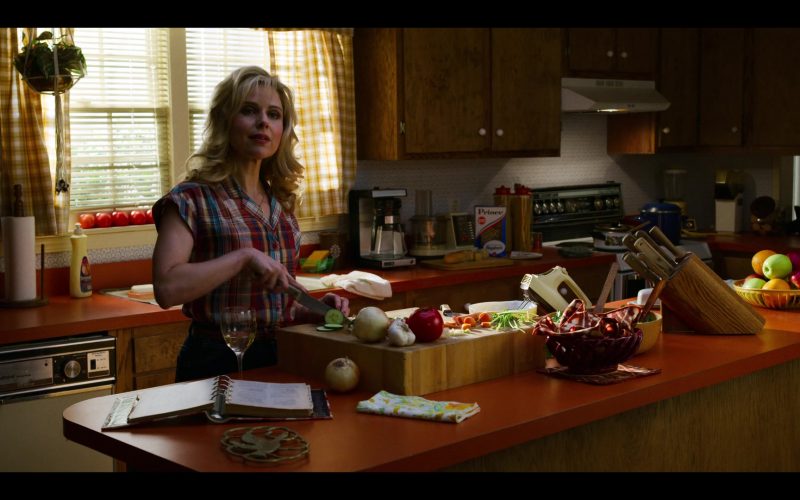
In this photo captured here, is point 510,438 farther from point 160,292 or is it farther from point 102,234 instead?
point 102,234

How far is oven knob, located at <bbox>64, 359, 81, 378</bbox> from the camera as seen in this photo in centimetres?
343

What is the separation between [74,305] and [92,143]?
2.56ft

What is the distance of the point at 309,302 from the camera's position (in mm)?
2699

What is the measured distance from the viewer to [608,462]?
8.27 feet

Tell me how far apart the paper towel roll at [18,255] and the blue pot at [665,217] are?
3.33 m

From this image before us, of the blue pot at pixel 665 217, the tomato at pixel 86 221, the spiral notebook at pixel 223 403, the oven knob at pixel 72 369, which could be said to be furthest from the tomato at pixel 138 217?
the blue pot at pixel 665 217

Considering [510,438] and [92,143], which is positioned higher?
[92,143]

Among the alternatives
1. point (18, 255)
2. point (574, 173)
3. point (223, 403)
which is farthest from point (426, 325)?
point (574, 173)

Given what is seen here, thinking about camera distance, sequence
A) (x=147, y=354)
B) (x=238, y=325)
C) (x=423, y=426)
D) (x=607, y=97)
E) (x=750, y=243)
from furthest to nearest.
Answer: (x=750, y=243)
(x=607, y=97)
(x=147, y=354)
(x=238, y=325)
(x=423, y=426)

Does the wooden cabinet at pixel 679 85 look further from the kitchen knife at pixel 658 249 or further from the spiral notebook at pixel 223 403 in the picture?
the spiral notebook at pixel 223 403

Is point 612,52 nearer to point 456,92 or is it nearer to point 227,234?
point 456,92

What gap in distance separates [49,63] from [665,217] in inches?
135

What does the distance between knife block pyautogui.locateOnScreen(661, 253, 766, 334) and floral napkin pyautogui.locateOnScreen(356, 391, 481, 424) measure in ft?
3.67
